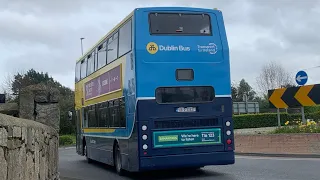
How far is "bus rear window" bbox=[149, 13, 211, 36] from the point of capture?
39.3ft

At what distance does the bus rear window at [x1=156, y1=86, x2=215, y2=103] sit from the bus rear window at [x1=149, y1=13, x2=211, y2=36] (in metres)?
1.53

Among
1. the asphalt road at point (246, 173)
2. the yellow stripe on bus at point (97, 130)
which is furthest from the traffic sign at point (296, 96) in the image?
the yellow stripe on bus at point (97, 130)

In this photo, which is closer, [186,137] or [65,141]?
[186,137]

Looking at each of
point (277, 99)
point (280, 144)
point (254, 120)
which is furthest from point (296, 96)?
point (254, 120)

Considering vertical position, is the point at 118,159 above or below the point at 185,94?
below

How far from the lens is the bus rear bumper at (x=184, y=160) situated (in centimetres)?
1138

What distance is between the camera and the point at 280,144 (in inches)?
701

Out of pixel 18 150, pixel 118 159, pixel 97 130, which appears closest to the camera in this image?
pixel 18 150

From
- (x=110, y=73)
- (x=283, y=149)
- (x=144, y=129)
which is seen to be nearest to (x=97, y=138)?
(x=110, y=73)

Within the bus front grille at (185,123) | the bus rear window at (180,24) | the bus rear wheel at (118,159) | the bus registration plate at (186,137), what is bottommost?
the bus rear wheel at (118,159)

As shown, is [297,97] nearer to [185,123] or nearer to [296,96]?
[296,96]

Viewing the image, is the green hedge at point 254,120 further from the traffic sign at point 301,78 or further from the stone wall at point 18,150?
the stone wall at point 18,150

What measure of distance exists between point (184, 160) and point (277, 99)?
9.76 metres

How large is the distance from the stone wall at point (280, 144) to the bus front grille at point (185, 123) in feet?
19.6
